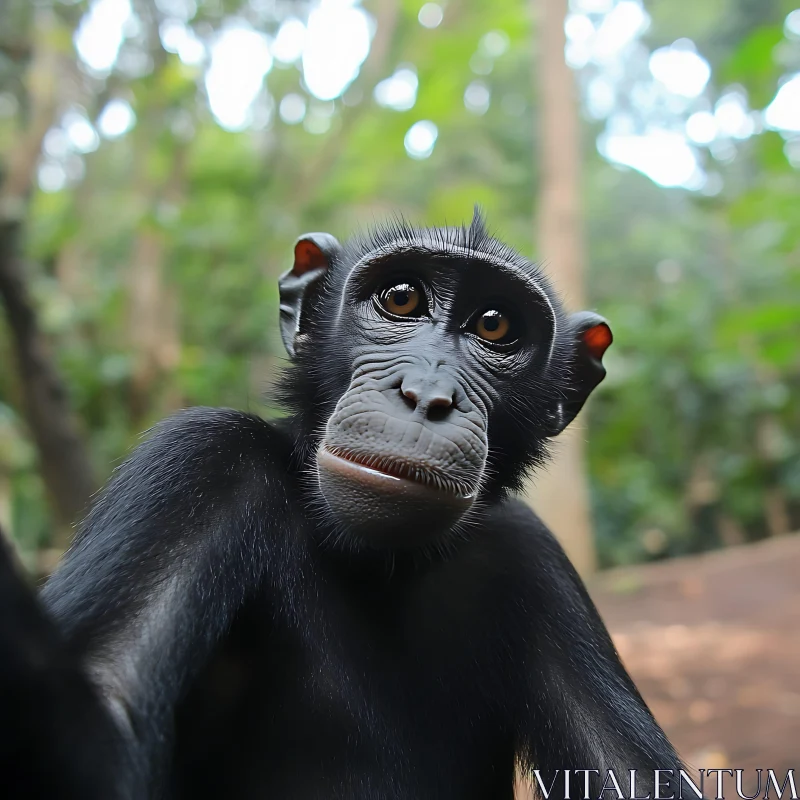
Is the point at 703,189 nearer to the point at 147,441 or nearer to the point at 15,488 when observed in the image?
the point at 15,488

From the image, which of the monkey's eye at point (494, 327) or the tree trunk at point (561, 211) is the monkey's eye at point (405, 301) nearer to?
the monkey's eye at point (494, 327)

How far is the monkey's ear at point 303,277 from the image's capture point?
3150mm

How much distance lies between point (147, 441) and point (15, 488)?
38.8 ft

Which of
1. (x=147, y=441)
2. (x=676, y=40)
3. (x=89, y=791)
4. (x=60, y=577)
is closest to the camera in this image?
(x=89, y=791)

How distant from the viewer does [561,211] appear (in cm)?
982

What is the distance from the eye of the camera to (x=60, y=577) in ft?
7.45

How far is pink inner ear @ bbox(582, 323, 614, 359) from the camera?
10.8 feet

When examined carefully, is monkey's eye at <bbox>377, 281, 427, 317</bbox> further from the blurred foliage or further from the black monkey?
the blurred foliage

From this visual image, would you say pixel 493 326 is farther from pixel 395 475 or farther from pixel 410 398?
pixel 395 475

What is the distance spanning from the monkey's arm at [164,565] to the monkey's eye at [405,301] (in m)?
0.67

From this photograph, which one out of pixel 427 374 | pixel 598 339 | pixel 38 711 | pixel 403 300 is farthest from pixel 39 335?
pixel 38 711

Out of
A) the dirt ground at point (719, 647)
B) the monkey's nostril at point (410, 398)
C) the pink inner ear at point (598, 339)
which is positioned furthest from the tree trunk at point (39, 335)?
the dirt ground at point (719, 647)

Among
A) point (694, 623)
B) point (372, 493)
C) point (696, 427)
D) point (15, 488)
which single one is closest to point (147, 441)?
point (372, 493)

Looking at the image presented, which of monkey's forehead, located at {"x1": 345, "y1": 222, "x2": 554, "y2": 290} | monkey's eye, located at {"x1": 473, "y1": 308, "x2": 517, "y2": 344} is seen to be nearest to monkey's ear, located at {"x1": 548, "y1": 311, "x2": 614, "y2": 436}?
monkey's forehead, located at {"x1": 345, "y1": 222, "x2": 554, "y2": 290}
